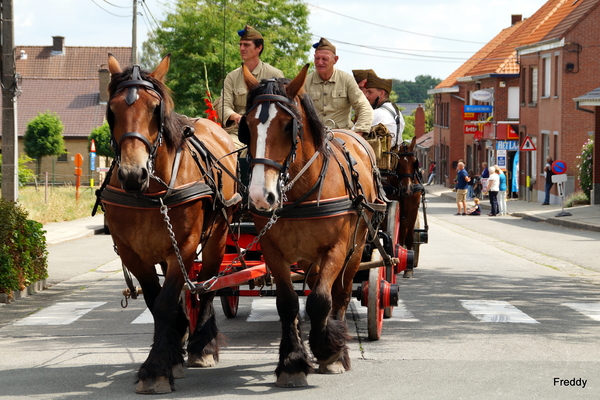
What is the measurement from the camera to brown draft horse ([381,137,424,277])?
1216cm

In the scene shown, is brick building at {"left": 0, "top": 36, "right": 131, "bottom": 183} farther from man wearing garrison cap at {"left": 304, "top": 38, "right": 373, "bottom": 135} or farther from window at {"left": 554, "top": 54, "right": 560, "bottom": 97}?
man wearing garrison cap at {"left": 304, "top": 38, "right": 373, "bottom": 135}

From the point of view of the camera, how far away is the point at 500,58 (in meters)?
52.3

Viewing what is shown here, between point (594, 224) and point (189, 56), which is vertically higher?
point (189, 56)

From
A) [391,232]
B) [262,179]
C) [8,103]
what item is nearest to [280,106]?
[262,179]

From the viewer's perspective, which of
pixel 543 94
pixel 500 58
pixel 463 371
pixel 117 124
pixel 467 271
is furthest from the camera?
pixel 500 58

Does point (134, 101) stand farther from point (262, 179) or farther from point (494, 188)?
point (494, 188)

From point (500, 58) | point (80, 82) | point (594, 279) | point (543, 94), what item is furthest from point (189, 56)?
point (594, 279)

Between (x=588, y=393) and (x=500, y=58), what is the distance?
159 ft

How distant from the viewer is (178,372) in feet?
20.9

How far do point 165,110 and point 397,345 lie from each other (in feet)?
10.5

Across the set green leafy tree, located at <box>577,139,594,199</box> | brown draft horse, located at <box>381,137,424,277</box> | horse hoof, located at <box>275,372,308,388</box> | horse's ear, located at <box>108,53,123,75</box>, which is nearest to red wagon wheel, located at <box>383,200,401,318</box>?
brown draft horse, located at <box>381,137,424,277</box>

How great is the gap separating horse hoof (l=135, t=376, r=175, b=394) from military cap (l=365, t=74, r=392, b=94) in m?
6.05

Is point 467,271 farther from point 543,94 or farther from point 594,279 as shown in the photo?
point 543,94

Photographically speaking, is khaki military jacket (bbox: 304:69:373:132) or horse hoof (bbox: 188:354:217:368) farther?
khaki military jacket (bbox: 304:69:373:132)
